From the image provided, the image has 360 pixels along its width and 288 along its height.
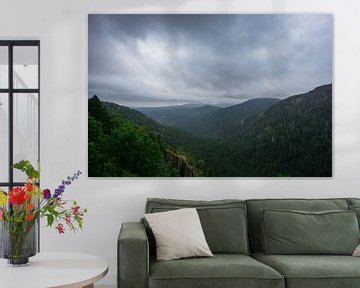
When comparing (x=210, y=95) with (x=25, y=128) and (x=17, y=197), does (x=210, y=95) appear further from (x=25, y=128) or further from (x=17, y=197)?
(x=17, y=197)

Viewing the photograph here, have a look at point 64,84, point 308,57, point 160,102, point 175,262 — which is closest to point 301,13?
point 308,57

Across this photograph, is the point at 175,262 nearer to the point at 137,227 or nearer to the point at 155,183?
the point at 137,227

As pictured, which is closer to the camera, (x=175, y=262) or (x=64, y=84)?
(x=175, y=262)

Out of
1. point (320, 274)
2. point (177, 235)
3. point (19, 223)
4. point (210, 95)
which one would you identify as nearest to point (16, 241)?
point (19, 223)

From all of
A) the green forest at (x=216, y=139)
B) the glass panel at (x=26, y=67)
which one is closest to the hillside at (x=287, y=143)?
the green forest at (x=216, y=139)

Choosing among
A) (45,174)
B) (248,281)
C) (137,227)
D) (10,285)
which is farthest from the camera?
(45,174)

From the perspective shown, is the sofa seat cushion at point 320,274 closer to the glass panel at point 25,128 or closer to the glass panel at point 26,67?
the glass panel at point 25,128
